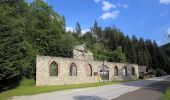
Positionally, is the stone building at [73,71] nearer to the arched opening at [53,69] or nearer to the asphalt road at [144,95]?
the arched opening at [53,69]

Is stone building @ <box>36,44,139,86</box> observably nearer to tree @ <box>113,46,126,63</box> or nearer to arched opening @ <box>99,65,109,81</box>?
arched opening @ <box>99,65,109,81</box>

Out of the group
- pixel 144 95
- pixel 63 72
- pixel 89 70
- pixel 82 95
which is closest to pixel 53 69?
pixel 63 72

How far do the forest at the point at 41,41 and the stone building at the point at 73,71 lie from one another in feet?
5.21

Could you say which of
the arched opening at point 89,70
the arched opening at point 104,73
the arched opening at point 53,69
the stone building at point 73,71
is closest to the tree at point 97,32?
the stone building at point 73,71

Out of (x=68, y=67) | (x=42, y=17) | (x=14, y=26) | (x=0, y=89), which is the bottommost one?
(x=0, y=89)

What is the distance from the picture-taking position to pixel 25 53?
109ft

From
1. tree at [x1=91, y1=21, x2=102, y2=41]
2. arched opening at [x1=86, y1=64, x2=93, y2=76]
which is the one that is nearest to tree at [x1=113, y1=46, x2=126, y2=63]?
tree at [x1=91, y1=21, x2=102, y2=41]

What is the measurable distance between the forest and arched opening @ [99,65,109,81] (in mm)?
11639

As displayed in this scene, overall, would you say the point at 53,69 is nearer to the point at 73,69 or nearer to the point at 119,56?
the point at 73,69

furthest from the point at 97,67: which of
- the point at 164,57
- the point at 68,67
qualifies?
the point at 164,57

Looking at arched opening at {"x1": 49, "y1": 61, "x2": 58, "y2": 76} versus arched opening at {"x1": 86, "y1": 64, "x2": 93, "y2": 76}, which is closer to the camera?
arched opening at {"x1": 49, "y1": 61, "x2": 58, "y2": 76}

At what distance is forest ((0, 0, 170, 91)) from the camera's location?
2930cm

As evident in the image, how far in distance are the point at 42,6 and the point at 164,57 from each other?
7605 centimetres

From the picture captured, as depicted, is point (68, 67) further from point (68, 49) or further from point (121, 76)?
point (68, 49)
